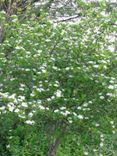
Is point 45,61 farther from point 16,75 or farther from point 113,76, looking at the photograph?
point 113,76

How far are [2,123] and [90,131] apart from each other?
3.76 feet

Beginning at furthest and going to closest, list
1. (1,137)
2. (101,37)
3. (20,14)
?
(20,14)
(1,137)
(101,37)

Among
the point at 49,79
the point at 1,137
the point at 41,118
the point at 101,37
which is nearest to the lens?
the point at 41,118

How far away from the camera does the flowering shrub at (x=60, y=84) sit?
5270 millimetres

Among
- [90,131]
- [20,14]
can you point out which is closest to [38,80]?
[90,131]

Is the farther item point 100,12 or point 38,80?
point 100,12

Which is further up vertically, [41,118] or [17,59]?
[17,59]

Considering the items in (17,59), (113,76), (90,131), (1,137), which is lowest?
(1,137)

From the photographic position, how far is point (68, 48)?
231 inches

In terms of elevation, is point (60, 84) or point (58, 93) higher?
point (58, 93)

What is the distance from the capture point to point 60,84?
18.6ft

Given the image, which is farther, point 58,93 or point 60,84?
point 60,84

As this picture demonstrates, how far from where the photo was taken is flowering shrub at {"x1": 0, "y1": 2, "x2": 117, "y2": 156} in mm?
5270

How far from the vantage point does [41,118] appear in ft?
17.3
